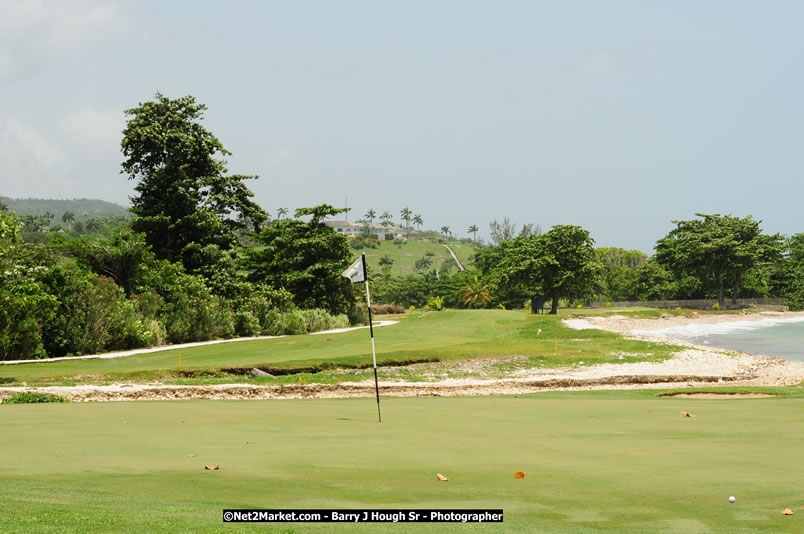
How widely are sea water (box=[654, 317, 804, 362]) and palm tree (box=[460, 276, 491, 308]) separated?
49.2 meters

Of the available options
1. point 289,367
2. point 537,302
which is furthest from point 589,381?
point 537,302

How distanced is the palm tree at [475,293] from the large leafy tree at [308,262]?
6809 centimetres

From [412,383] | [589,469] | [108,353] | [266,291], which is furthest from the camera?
[266,291]

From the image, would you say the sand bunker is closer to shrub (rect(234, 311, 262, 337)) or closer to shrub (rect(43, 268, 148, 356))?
shrub (rect(43, 268, 148, 356))

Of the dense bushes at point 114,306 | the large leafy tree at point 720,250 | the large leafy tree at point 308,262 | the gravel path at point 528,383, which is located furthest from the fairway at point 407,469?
the large leafy tree at point 720,250

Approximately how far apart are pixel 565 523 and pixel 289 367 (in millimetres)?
22817

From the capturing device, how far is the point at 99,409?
15.9 m

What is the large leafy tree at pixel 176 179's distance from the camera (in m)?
53.2

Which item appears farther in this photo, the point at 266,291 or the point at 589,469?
the point at 266,291

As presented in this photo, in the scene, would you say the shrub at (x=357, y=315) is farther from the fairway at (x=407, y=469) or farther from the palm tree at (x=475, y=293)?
the palm tree at (x=475, y=293)

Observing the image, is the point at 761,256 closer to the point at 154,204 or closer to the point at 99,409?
the point at 154,204

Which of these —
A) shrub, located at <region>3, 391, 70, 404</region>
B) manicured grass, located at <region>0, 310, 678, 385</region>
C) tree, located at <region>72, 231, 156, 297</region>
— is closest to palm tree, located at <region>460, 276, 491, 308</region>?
manicured grass, located at <region>0, 310, 678, 385</region>

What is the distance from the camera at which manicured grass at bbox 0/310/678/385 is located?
26.0 metres

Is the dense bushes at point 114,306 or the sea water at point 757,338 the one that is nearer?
the dense bushes at point 114,306
